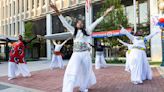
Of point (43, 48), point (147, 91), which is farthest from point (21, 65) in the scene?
point (43, 48)

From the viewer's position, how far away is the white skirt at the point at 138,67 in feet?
28.2

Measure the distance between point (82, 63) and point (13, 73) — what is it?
5.71 meters

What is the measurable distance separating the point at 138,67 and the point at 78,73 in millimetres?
2766

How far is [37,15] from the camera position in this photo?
3806 centimetres

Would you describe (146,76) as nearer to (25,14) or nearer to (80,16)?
(80,16)

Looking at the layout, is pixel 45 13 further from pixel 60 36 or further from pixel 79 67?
pixel 79 67

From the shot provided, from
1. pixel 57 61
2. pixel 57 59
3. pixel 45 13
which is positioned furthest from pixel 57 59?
pixel 45 13

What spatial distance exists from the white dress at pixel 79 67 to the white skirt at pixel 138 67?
2008 millimetres

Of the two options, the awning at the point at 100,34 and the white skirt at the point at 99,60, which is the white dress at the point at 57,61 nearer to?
the white skirt at the point at 99,60

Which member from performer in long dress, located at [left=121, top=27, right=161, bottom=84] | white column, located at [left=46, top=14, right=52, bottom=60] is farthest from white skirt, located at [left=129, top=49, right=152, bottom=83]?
white column, located at [left=46, top=14, right=52, bottom=60]

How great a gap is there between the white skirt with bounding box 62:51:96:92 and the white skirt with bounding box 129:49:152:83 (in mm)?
2008

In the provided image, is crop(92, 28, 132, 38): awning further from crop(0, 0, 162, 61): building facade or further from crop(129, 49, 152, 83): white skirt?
crop(129, 49, 152, 83): white skirt

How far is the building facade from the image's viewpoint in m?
23.2

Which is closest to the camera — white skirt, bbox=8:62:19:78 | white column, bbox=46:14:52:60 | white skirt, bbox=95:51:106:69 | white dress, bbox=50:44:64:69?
white skirt, bbox=8:62:19:78
